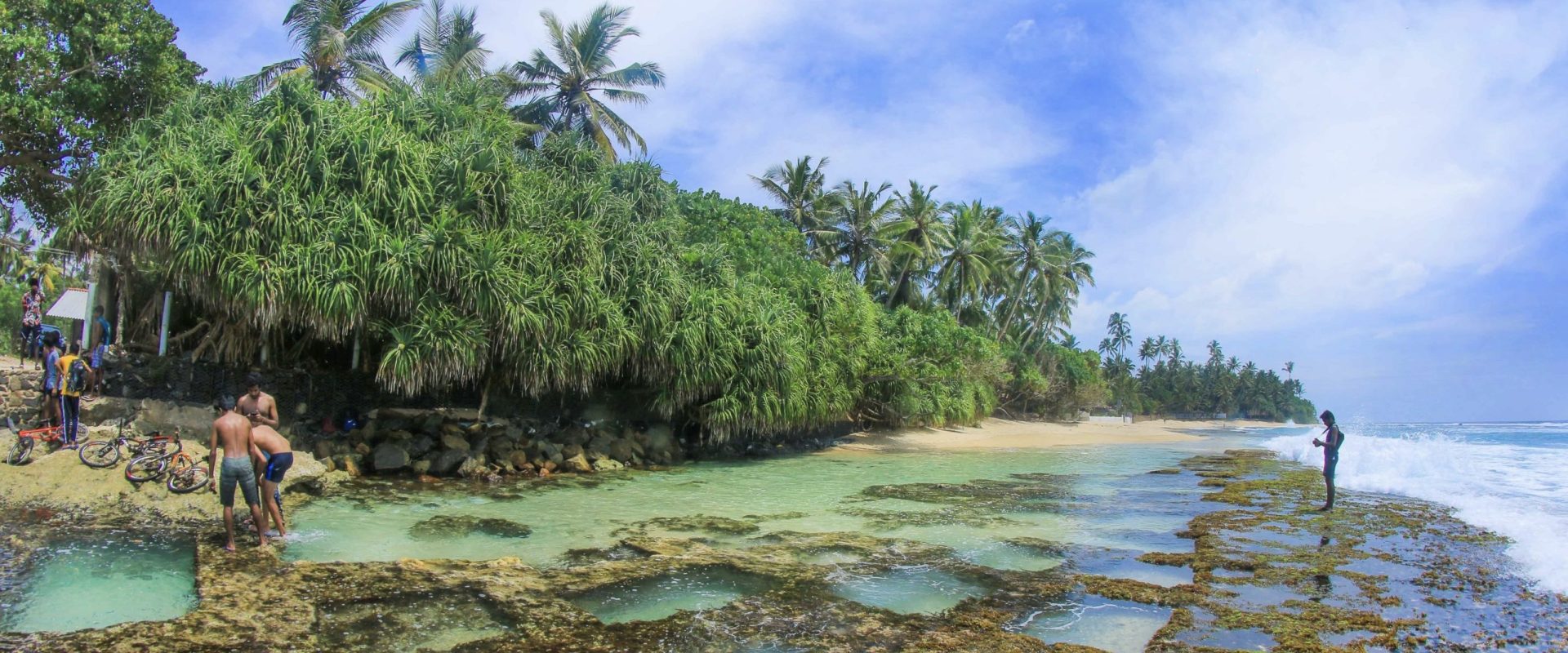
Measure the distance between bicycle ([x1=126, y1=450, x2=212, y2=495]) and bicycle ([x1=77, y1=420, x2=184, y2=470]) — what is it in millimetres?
138

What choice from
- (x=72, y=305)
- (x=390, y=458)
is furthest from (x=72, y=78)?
(x=390, y=458)

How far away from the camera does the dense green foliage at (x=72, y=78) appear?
49.2 ft

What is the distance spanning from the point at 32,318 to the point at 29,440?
10.5 m

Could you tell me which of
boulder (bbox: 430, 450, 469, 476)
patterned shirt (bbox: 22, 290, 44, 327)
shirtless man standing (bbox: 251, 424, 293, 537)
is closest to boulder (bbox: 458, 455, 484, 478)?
boulder (bbox: 430, 450, 469, 476)

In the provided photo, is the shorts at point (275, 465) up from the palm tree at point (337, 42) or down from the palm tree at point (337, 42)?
down

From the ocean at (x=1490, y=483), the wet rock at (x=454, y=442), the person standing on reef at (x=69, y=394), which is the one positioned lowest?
the ocean at (x=1490, y=483)

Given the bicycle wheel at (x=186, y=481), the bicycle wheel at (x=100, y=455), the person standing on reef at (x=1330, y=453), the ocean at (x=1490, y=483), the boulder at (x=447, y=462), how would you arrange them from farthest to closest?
the boulder at (x=447, y=462) < the person standing on reef at (x=1330, y=453) < the bicycle wheel at (x=100, y=455) < the bicycle wheel at (x=186, y=481) < the ocean at (x=1490, y=483)

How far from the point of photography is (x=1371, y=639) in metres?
5.94

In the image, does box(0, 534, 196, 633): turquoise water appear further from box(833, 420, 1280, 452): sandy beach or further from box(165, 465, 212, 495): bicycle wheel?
box(833, 420, 1280, 452): sandy beach

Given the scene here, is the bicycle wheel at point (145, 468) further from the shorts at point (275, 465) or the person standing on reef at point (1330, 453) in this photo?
the person standing on reef at point (1330, 453)

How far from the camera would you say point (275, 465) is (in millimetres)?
8258

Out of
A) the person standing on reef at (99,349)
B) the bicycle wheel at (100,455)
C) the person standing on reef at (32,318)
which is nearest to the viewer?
the bicycle wheel at (100,455)

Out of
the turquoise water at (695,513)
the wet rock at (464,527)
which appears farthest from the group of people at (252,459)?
the wet rock at (464,527)

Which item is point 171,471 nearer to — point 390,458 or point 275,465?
point 275,465
